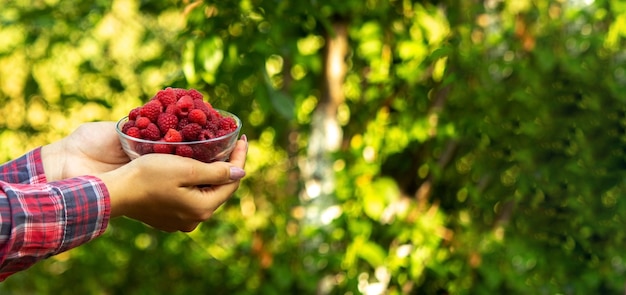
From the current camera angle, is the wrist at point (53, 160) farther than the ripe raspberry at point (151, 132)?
Yes

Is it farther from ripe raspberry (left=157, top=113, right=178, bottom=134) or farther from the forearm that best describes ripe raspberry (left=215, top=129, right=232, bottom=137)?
the forearm

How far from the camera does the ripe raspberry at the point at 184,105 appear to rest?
4.46 ft

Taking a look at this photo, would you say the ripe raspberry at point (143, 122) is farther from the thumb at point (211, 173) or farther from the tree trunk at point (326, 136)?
the tree trunk at point (326, 136)

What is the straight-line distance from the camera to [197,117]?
134 cm

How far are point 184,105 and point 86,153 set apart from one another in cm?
32

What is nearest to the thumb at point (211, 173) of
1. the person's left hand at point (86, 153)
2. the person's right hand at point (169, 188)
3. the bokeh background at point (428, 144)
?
the person's right hand at point (169, 188)

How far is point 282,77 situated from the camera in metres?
2.30

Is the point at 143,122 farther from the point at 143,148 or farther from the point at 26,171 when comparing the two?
the point at 26,171

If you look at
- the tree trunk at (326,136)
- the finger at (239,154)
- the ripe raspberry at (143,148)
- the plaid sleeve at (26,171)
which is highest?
the ripe raspberry at (143,148)

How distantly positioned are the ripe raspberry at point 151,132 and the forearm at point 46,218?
0.12 m

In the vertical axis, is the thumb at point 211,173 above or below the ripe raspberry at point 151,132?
below

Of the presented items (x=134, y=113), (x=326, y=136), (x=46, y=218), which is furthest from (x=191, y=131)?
(x=326, y=136)

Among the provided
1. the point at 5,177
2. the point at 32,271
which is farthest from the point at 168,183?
the point at 32,271

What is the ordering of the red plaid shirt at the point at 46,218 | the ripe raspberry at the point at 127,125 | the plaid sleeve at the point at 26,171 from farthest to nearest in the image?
the plaid sleeve at the point at 26,171, the ripe raspberry at the point at 127,125, the red plaid shirt at the point at 46,218
